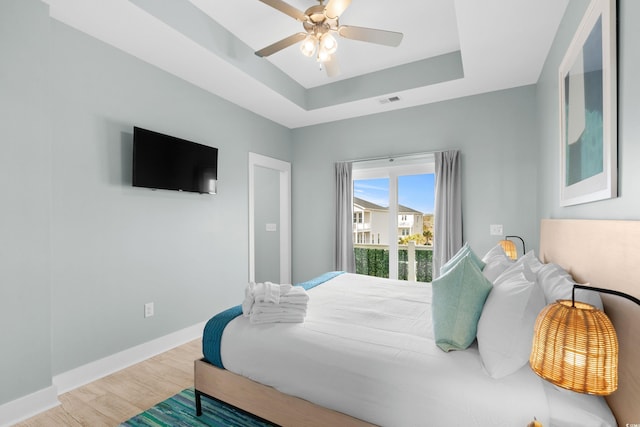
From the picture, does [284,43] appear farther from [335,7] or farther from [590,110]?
[590,110]

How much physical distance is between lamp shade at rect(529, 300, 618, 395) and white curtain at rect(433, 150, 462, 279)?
281cm

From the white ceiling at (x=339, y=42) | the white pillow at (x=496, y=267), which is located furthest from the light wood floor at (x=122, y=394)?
the white ceiling at (x=339, y=42)

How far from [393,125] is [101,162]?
316 cm

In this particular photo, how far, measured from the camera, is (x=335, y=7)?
78.6 inches

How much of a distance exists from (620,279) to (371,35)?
201 centimetres

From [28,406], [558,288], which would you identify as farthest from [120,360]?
[558,288]

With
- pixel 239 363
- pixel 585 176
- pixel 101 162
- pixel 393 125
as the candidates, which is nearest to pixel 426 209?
pixel 393 125

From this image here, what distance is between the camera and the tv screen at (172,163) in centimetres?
256

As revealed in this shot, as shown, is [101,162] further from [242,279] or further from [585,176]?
[585,176]

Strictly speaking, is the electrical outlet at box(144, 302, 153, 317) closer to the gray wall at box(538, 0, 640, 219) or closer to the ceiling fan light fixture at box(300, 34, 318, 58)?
the ceiling fan light fixture at box(300, 34, 318, 58)

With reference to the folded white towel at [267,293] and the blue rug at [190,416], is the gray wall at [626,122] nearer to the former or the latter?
the folded white towel at [267,293]

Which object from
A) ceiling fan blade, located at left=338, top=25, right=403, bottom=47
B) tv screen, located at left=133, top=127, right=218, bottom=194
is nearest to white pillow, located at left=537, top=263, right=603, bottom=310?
ceiling fan blade, located at left=338, top=25, right=403, bottom=47

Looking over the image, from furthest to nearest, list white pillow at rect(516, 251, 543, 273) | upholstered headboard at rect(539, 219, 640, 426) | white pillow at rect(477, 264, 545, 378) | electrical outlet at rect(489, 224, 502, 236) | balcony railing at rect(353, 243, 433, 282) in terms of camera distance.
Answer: balcony railing at rect(353, 243, 433, 282), electrical outlet at rect(489, 224, 502, 236), white pillow at rect(516, 251, 543, 273), white pillow at rect(477, 264, 545, 378), upholstered headboard at rect(539, 219, 640, 426)

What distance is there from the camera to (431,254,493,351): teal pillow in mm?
1405
